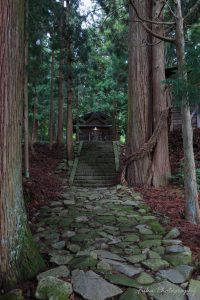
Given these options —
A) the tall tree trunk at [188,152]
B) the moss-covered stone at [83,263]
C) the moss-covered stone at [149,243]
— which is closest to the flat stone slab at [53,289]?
the moss-covered stone at [83,263]

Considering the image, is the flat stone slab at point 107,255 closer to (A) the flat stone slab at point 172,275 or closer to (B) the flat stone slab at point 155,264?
(B) the flat stone slab at point 155,264

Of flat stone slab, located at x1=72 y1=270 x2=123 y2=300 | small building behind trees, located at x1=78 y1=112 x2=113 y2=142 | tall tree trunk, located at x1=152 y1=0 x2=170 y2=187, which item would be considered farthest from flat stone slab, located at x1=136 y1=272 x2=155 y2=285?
small building behind trees, located at x1=78 y1=112 x2=113 y2=142

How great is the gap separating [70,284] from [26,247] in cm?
63

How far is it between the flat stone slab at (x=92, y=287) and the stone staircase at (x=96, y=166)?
6.08 meters

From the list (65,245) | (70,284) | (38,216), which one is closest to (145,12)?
(38,216)

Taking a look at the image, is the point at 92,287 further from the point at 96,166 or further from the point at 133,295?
the point at 96,166

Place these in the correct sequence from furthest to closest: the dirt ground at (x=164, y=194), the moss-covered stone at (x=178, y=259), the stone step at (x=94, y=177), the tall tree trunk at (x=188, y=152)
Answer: the stone step at (x=94, y=177), the tall tree trunk at (x=188, y=152), the dirt ground at (x=164, y=194), the moss-covered stone at (x=178, y=259)

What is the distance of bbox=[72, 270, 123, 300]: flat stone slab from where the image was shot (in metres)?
2.72

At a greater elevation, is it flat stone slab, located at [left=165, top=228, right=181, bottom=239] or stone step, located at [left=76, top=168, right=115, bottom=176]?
stone step, located at [left=76, top=168, right=115, bottom=176]

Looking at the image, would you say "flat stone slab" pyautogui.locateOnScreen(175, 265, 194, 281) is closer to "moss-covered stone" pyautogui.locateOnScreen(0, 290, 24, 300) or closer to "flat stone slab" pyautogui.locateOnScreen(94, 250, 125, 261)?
"flat stone slab" pyautogui.locateOnScreen(94, 250, 125, 261)

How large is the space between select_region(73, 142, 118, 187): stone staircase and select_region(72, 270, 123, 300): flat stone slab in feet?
20.0

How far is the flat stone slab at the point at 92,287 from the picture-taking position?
2.72 metres

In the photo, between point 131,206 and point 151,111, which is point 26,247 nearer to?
point 131,206

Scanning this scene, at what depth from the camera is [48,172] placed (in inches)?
400
